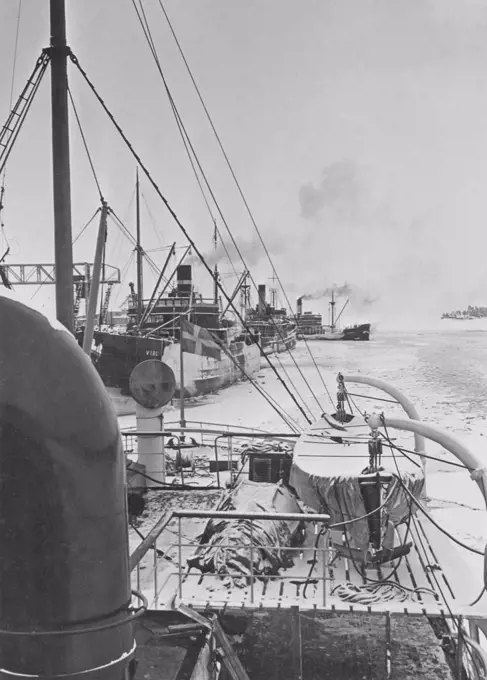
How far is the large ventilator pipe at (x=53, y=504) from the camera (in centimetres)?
257

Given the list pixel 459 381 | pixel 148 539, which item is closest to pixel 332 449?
pixel 148 539

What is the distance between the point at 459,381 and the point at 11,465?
3111 inches

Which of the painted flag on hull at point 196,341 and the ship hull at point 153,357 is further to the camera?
the painted flag on hull at point 196,341

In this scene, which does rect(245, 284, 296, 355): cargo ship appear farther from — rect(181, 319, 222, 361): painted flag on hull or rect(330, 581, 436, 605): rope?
rect(330, 581, 436, 605): rope

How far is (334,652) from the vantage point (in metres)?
8.47

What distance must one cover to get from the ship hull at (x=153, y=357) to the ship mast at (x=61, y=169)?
30.8m

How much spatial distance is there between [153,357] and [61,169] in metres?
37.4

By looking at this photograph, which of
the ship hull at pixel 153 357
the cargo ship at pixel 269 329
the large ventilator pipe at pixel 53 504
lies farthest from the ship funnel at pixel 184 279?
the large ventilator pipe at pixel 53 504

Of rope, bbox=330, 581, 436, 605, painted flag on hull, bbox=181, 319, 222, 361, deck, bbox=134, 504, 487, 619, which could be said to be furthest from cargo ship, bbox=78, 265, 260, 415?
rope, bbox=330, 581, 436, 605

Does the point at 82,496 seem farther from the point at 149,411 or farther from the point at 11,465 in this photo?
the point at 149,411

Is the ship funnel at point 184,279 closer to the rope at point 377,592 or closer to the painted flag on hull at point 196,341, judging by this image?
the painted flag on hull at point 196,341

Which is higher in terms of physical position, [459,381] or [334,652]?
[334,652]

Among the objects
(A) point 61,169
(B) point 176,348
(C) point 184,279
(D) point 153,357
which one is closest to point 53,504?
(A) point 61,169

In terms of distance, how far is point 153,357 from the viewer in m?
47.5
